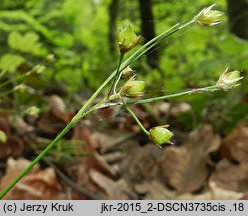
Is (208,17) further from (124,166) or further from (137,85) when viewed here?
(124,166)

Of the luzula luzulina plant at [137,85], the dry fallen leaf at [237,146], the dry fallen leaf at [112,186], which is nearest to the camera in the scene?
the luzula luzulina plant at [137,85]

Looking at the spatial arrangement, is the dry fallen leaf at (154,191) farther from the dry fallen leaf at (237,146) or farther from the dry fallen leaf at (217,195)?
the dry fallen leaf at (237,146)

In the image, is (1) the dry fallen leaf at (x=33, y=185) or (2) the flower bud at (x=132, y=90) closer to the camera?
(2) the flower bud at (x=132, y=90)

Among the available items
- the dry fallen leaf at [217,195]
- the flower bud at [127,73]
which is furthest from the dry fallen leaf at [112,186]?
the flower bud at [127,73]

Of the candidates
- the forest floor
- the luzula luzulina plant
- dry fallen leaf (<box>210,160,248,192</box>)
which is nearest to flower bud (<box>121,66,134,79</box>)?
the luzula luzulina plant

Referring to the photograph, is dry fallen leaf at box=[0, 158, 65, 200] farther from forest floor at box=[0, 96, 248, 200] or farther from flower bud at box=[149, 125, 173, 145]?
flower bud at box=[149, 125, 173, 145]

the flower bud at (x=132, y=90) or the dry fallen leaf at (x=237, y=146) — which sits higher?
the flower bud at (x=132, y=90)

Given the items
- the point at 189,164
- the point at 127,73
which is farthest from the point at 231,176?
the point at 127,73

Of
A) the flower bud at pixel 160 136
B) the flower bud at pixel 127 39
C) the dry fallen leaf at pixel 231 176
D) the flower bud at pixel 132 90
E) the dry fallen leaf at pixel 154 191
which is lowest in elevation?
the dry fallen leaf at pixel 154 191
